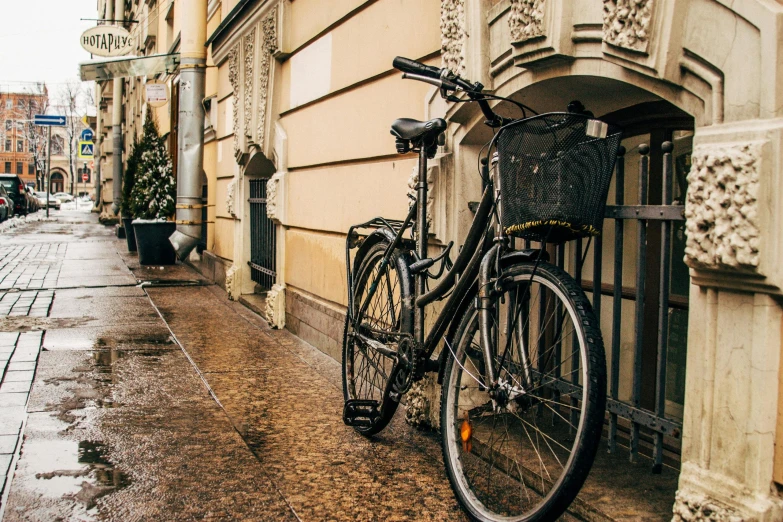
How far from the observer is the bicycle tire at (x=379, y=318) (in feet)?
12.4

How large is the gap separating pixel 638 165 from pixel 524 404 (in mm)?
1296

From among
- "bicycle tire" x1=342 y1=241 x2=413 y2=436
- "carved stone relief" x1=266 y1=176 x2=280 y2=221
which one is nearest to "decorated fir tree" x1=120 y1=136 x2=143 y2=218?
"carved stone relief" x1=266 y1=176 x2=280 y2=221

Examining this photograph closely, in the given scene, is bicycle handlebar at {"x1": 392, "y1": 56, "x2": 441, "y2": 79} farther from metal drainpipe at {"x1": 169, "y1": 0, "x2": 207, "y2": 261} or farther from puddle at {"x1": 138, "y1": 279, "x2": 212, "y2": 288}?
metal drainpipe at {"x1": 169, "y1": 0, "x2": 207, "y2": 261}

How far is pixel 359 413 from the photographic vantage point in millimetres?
4160

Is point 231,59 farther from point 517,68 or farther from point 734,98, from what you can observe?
point 734,98

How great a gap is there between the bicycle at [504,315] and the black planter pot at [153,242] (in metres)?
9.66

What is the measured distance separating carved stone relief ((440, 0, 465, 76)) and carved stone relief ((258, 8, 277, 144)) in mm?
3678

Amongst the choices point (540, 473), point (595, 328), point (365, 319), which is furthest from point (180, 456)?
point (595, 328)

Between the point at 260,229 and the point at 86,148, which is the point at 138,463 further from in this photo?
the point at 86,148

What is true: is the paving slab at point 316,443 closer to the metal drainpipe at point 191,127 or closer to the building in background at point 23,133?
the metal drainpipe at point 191,127

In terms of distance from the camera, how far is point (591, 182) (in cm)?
268

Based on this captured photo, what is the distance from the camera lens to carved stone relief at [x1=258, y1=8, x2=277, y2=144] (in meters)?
7.77

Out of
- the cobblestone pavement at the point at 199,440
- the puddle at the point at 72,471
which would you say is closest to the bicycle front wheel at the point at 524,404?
the cobblestone pavement at the point at 199,440

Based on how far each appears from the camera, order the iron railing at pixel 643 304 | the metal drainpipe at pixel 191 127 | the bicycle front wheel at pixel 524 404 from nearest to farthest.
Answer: the bicycle front wheel at pixel 524 404, the iron railing at pixel 643 304, the metal drainpipe at pixel 191 127
